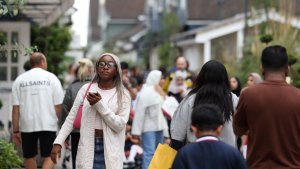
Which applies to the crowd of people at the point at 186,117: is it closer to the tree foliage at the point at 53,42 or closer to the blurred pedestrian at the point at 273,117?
the blurred pedestrian at the point at 273,117

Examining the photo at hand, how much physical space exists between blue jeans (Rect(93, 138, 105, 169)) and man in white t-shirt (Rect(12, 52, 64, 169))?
2.77 metres

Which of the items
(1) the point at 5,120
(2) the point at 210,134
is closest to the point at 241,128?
(2) the point at 210,134

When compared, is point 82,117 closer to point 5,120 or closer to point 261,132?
point 261,132

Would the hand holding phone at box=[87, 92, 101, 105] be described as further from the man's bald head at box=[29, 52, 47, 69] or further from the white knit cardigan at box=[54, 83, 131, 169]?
the man's bald head at box=[29, 52, 47, 69]

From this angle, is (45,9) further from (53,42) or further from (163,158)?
(163,158)

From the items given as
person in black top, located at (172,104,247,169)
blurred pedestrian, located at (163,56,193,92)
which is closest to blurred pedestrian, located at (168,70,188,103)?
blurred pedestrian, located at (163,56,193,92)

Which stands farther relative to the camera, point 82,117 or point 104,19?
point 104,19

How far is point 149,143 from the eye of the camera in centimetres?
1436

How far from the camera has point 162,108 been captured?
1511 cm

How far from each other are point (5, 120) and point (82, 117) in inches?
376

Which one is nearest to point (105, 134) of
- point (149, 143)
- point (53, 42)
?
point (149, 143)

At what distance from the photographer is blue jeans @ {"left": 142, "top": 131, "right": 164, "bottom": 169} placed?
1407 centimetres

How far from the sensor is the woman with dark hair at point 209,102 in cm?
770

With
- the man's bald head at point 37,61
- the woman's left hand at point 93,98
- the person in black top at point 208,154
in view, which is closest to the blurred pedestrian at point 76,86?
the man's bald head at point 37,61
